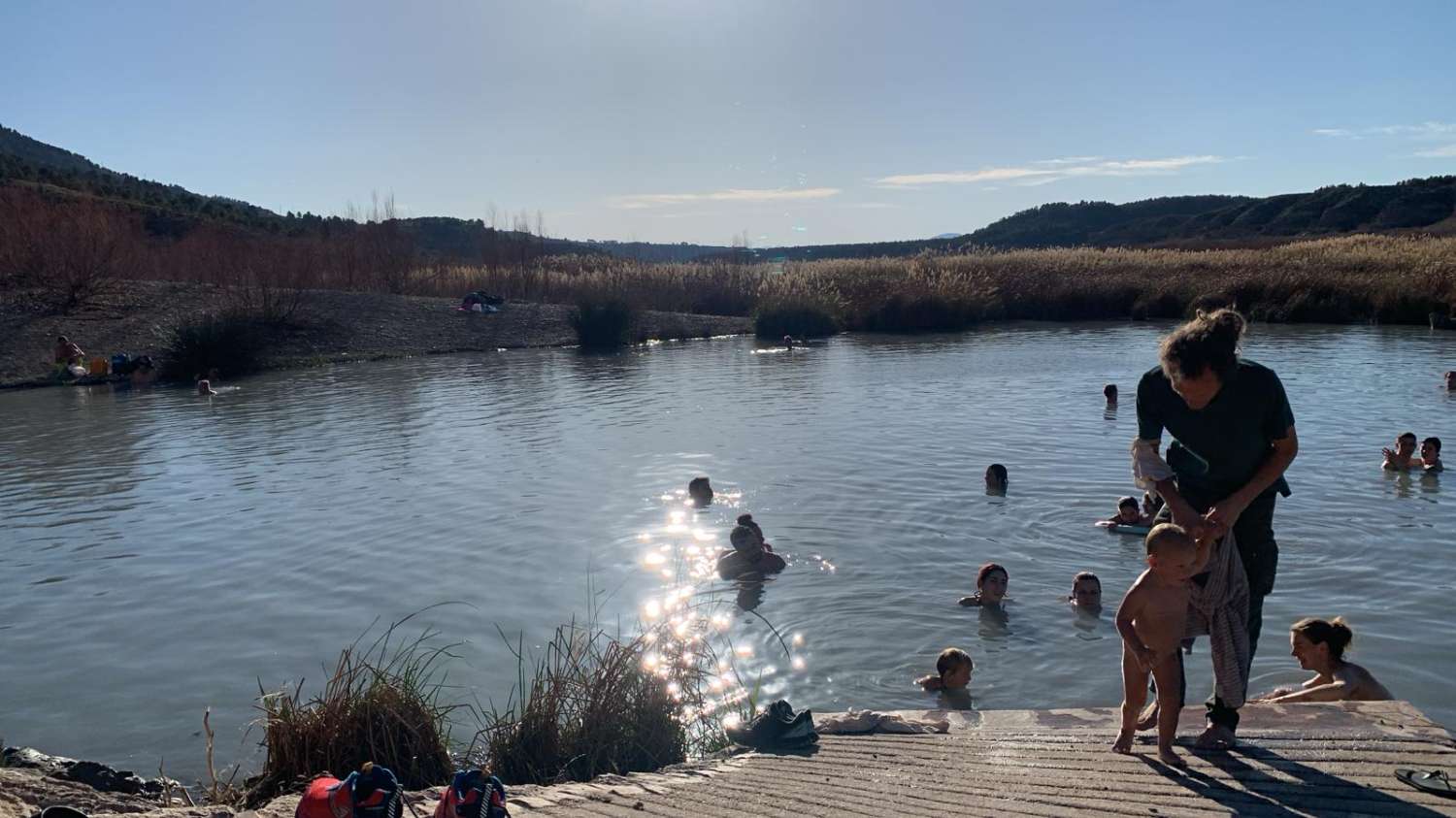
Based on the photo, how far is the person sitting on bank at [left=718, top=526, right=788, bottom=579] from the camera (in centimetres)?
1003

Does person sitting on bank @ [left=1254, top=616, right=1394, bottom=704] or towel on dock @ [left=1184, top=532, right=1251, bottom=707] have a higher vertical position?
towel on dock @ [left=1184, top=532, right=1251, bottom=707]

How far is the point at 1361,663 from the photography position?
7453 millimetres

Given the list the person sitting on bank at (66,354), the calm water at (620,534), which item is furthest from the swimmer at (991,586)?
the person sitting on bank at (66,354)

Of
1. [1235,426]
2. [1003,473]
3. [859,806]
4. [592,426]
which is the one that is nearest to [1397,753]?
[1235,426]

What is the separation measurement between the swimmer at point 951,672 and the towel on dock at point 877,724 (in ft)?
4.76

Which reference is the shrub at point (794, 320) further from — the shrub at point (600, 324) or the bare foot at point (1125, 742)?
the bare foot at point (1125, 742)

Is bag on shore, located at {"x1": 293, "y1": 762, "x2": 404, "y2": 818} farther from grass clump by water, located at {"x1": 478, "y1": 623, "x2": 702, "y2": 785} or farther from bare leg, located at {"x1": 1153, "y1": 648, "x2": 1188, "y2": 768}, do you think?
bare leg, located at {"x1": 1153, "y1": 648, "x2": 1188, "y2": 768}

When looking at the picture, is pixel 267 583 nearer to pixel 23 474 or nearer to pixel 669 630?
pixel 669 630

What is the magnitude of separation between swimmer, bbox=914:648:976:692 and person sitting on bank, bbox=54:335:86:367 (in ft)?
85.8

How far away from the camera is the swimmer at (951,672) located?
7352 millimetres

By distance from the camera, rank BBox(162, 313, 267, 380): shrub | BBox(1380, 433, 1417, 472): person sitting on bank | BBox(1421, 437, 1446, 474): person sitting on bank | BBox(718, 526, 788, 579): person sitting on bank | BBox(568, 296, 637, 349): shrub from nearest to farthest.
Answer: BBox(718, 526, 788, 579): person sitting on bank
BBox(1421, 437, 1446, 474): person sitting on bank
BBox(1380, 433, 1417, 472): person sitting on bank
BBox(162, 313, 267, 380): shrub
BBox(568, 296, 637, 349): shrub

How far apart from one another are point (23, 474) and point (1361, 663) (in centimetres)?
1655

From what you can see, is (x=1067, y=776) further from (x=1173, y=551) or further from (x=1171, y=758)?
(x=1173, y=551)

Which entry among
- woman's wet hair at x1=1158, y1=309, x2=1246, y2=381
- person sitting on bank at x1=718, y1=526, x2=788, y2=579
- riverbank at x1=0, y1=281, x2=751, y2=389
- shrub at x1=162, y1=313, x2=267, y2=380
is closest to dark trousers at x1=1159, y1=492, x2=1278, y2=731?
woman's wet hair at x1=1158, y1=309, x2=1246, y2=381
